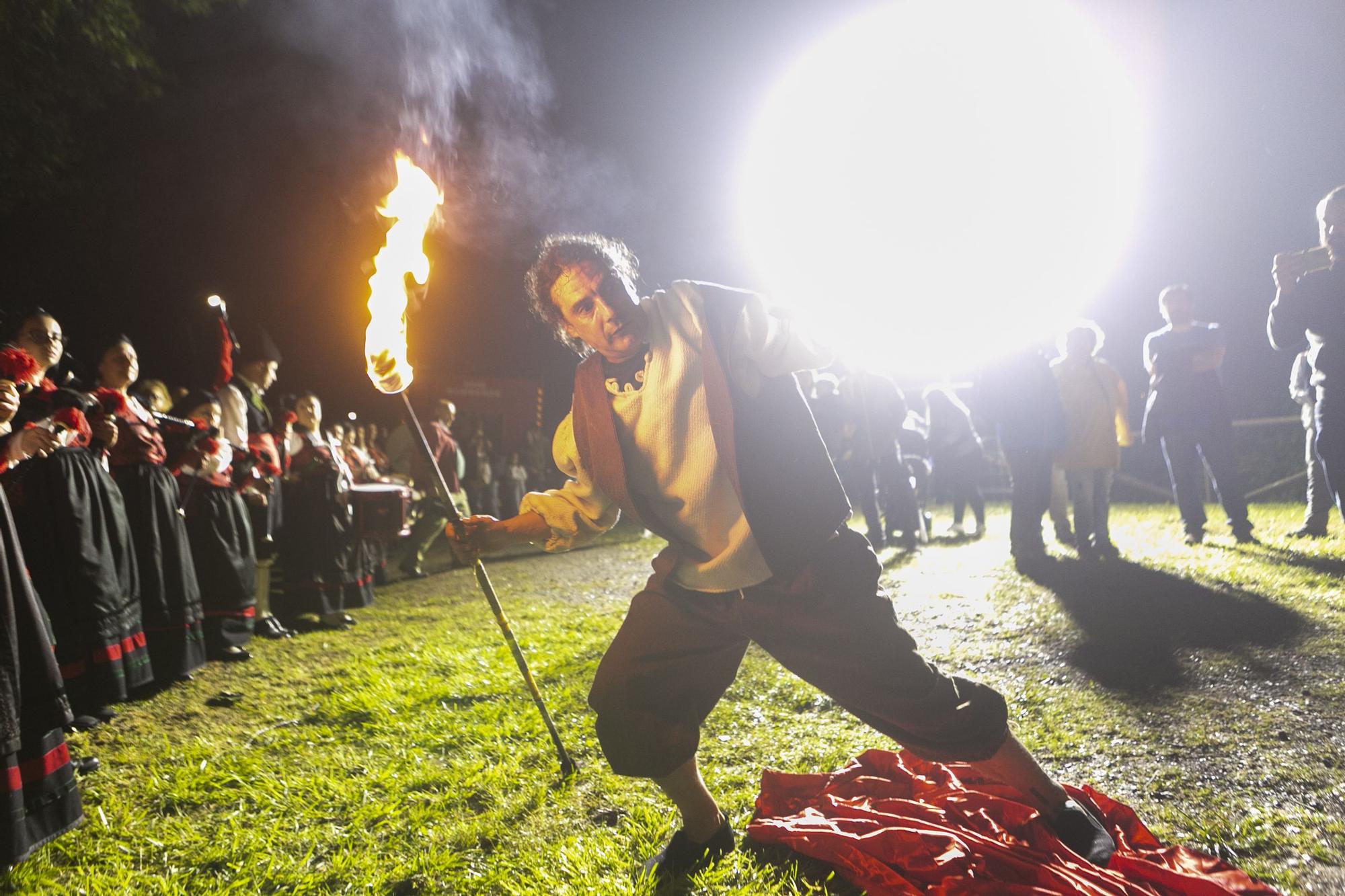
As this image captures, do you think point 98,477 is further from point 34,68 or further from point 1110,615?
point 34,68

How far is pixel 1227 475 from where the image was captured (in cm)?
674

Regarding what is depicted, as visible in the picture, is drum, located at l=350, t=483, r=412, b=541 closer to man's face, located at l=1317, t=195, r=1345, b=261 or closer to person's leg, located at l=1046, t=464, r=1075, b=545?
person's leg, located at l=1046, t=464, r=1075, b=545

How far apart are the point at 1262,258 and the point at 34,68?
75.7ft

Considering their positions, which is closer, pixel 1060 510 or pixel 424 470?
pixel 1060 510

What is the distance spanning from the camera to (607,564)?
9484mm

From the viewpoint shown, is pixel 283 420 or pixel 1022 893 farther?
pixel 283 420

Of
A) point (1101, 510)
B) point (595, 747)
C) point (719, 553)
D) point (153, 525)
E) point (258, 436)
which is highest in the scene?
point (258, 436)

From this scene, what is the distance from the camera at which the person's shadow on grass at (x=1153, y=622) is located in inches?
151

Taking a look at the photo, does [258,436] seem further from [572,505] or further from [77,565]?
[572,505]

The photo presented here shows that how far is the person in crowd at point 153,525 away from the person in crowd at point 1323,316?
7.75 meters

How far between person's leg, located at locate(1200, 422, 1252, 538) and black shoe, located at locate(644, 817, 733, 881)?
6.61 meters

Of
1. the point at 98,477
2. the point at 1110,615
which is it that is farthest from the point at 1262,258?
the point at 98,477

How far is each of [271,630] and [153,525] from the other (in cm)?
199

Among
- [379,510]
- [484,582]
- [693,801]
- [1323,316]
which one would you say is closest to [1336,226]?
[1323,316]
